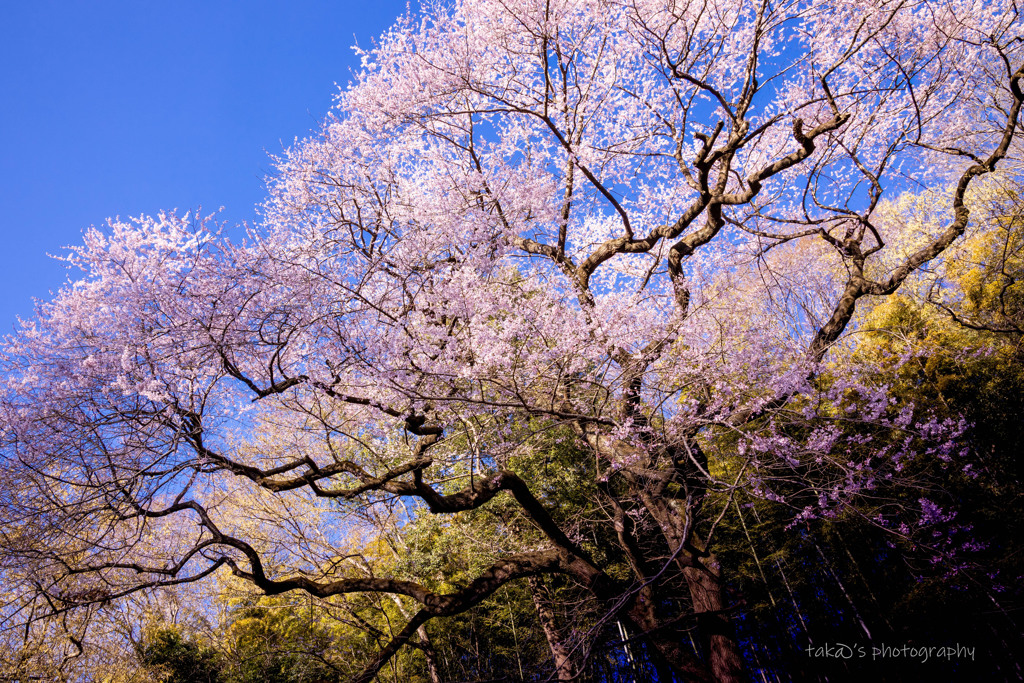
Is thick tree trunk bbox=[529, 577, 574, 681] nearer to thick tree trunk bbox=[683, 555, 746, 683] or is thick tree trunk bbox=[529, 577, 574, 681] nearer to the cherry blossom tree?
the cherry blossom tree

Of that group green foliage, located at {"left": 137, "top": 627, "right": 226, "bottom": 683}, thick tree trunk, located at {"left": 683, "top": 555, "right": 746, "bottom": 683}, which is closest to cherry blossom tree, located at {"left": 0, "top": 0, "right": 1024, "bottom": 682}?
thick tree trunk, located at {"left": 683, "top": 555, "right": 746, "bottom": 683}

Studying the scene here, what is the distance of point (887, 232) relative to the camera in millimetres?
11219

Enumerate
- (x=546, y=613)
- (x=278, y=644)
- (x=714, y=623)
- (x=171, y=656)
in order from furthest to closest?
(x=278, y=644)
(x=171, y=656)
(x=546, y=613)
(x=714, y=623)

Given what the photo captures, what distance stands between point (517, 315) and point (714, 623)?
364cm

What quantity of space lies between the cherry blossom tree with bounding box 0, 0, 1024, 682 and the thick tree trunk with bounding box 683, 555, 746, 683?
23 mm

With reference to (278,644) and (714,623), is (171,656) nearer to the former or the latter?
(278,644)

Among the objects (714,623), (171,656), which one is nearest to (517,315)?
(714,623)

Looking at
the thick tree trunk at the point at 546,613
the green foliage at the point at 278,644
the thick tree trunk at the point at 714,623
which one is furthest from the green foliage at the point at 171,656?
the thick tree trunk at the point at 714,623

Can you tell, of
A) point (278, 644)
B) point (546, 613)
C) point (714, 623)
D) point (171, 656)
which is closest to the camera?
point (714, 623)

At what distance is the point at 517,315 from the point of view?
594 cm

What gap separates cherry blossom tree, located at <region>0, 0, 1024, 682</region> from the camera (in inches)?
174

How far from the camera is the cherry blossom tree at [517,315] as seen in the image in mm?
4414

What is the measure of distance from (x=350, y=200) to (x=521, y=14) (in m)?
2.96

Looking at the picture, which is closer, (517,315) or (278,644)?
(517,315)
